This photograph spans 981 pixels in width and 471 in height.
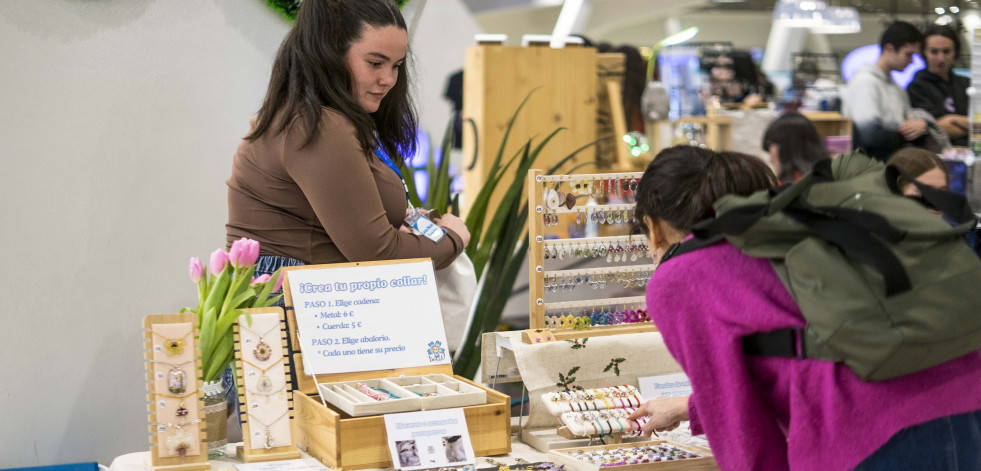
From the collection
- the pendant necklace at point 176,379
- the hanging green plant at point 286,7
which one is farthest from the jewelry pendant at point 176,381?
the hanging green plant at point 286,7

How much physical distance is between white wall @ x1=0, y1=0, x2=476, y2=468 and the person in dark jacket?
12.3 feet

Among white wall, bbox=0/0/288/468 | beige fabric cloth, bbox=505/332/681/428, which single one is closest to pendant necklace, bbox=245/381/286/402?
beige fabric cloth, bbox=505/332/681/428

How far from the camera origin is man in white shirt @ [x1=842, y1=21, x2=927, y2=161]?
526 centimetres

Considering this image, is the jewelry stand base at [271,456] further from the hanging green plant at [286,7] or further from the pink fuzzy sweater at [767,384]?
the hanging green plant at [286,7]

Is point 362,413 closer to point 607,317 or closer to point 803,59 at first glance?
point 607,317

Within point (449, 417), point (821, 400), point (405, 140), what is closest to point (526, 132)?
point (405, 140)

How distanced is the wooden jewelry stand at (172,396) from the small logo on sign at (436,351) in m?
0.46

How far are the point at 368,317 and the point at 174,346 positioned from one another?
38 cm

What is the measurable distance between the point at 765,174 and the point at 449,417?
0.69 m

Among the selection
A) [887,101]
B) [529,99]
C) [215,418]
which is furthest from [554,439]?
[887,101]

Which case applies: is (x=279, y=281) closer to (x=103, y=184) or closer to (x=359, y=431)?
(x=359, y=431)

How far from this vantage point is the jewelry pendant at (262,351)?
178 cm

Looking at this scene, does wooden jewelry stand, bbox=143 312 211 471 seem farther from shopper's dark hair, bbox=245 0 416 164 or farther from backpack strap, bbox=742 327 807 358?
backpack strap, bbox=742 327 807 358

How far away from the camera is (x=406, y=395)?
70.1 inches
